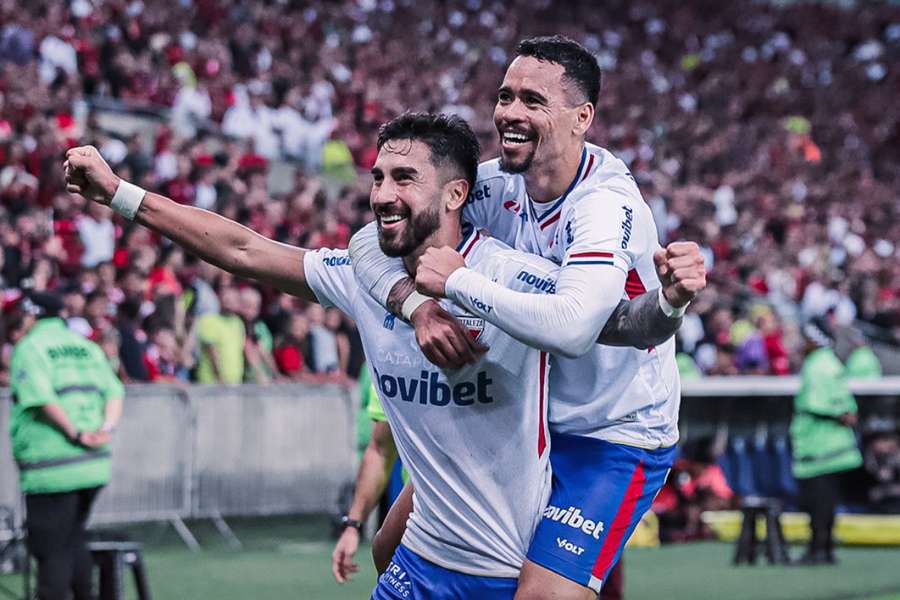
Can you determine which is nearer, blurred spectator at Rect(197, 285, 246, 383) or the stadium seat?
blurred spectator at Rect(197, 285, 246, 383)

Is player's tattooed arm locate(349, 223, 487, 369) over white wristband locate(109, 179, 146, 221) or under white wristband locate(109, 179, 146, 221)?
under

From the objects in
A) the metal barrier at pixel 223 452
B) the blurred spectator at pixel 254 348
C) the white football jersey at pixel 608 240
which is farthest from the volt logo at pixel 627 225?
the blurred spectator at pixel 254 348

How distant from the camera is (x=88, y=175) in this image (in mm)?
4984

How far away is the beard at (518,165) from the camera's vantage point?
517 centimetres

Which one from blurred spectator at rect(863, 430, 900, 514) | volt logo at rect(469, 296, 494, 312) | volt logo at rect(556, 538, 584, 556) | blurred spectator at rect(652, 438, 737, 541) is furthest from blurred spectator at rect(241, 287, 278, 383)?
volt logo at rect(469, 296, 494, 312)

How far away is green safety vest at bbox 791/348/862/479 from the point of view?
14.3 meters

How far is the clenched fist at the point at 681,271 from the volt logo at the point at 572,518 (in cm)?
87

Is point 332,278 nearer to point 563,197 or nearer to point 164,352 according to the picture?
point 563,197

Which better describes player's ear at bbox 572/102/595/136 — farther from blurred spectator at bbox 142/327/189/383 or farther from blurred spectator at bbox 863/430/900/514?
blurred spectator at bbox 863/430/900/514

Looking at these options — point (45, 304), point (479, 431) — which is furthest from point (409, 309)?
point (45, 304)

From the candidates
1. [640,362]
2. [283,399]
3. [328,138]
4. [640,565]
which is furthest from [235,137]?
[640,362]

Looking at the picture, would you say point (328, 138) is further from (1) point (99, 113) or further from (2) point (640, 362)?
(2) point (640, 362)

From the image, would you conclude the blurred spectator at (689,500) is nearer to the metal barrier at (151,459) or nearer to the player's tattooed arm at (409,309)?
the metal barrier at (151,459)

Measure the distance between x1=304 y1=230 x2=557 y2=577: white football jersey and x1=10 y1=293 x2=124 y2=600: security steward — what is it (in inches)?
197
